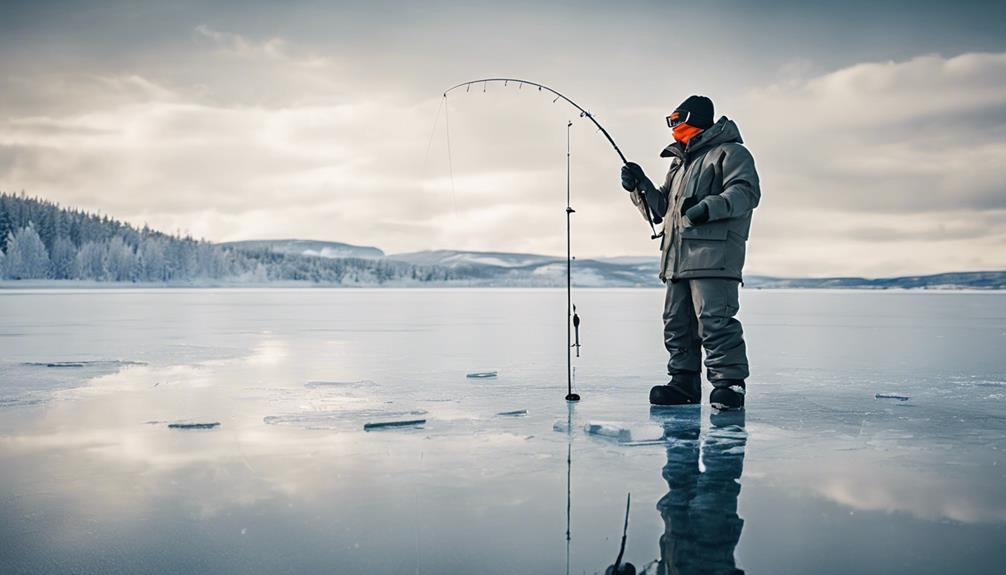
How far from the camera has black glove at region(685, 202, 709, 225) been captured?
6371 millimetres

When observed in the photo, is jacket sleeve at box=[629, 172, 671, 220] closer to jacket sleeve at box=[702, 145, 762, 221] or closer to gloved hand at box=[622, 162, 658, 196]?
gloved hand at box=[622, 162, 658, 196]

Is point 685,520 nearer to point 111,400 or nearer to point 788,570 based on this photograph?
point 788,570

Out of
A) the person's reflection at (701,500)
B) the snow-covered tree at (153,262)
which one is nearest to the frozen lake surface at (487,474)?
the person's reflection at (701,500)

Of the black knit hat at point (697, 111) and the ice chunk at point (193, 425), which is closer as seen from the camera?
the ice chunk at point (193, 425)

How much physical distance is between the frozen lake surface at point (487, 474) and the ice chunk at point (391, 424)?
5cm

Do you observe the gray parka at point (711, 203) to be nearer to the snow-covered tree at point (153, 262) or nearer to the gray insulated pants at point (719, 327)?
the gray insulated pants at point (719, 327)

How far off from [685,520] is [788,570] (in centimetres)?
61

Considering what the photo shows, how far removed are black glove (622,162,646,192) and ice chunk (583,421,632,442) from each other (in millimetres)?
2469

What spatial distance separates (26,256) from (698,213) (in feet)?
382

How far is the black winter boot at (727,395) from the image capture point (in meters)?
6.37

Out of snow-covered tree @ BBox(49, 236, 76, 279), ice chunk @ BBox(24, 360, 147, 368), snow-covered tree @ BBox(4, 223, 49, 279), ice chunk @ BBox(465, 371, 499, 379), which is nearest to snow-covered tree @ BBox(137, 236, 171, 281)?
snow-covered tree @ BBox(49, 236, 76, 279)

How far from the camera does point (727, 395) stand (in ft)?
20.9

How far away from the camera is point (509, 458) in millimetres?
4543

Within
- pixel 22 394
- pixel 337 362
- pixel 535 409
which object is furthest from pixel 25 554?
pixel 337 362
